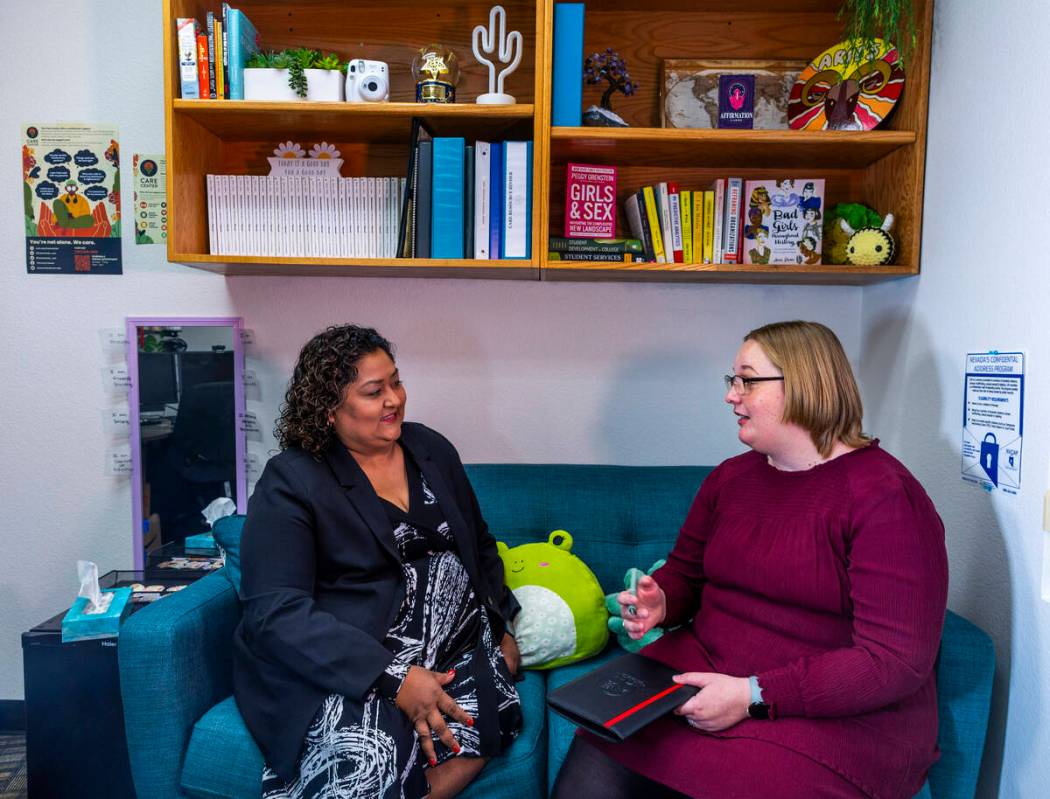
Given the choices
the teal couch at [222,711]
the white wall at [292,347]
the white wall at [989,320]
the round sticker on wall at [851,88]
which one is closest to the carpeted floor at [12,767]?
the white wall at [292,347]

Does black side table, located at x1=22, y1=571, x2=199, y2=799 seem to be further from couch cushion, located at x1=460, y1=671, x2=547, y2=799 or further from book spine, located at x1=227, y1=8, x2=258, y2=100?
book spine, located at x1=227, y1=8, x2=258, y2=100

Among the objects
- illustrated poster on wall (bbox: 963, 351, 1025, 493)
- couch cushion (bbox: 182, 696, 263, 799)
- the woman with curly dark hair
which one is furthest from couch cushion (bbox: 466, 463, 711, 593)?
couch cushion (bbox: 182, 696, 263, 799)

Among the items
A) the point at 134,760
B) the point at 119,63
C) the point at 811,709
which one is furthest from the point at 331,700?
the point at 119,63

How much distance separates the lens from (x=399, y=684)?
55.2 inches

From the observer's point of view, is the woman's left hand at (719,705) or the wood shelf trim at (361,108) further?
the wood shelf trim at (361,108)

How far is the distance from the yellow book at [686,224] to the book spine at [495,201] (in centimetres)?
49

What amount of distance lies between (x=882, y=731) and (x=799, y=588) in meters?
0.25

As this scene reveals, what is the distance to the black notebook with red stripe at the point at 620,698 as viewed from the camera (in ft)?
3.74

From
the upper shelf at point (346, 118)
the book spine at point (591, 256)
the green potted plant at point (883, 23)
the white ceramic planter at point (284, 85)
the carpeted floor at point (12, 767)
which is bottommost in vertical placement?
the carpeted floor at point (12, 767)

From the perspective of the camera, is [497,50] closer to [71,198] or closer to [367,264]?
[367,264]

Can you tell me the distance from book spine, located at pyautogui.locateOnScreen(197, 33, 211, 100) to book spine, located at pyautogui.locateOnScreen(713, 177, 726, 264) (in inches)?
53.0

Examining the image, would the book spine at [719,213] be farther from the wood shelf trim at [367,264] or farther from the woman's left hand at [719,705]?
the woman's left hand at [719,705]

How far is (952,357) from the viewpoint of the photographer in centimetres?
169

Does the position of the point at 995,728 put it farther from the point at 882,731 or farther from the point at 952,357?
the point at 952,357
